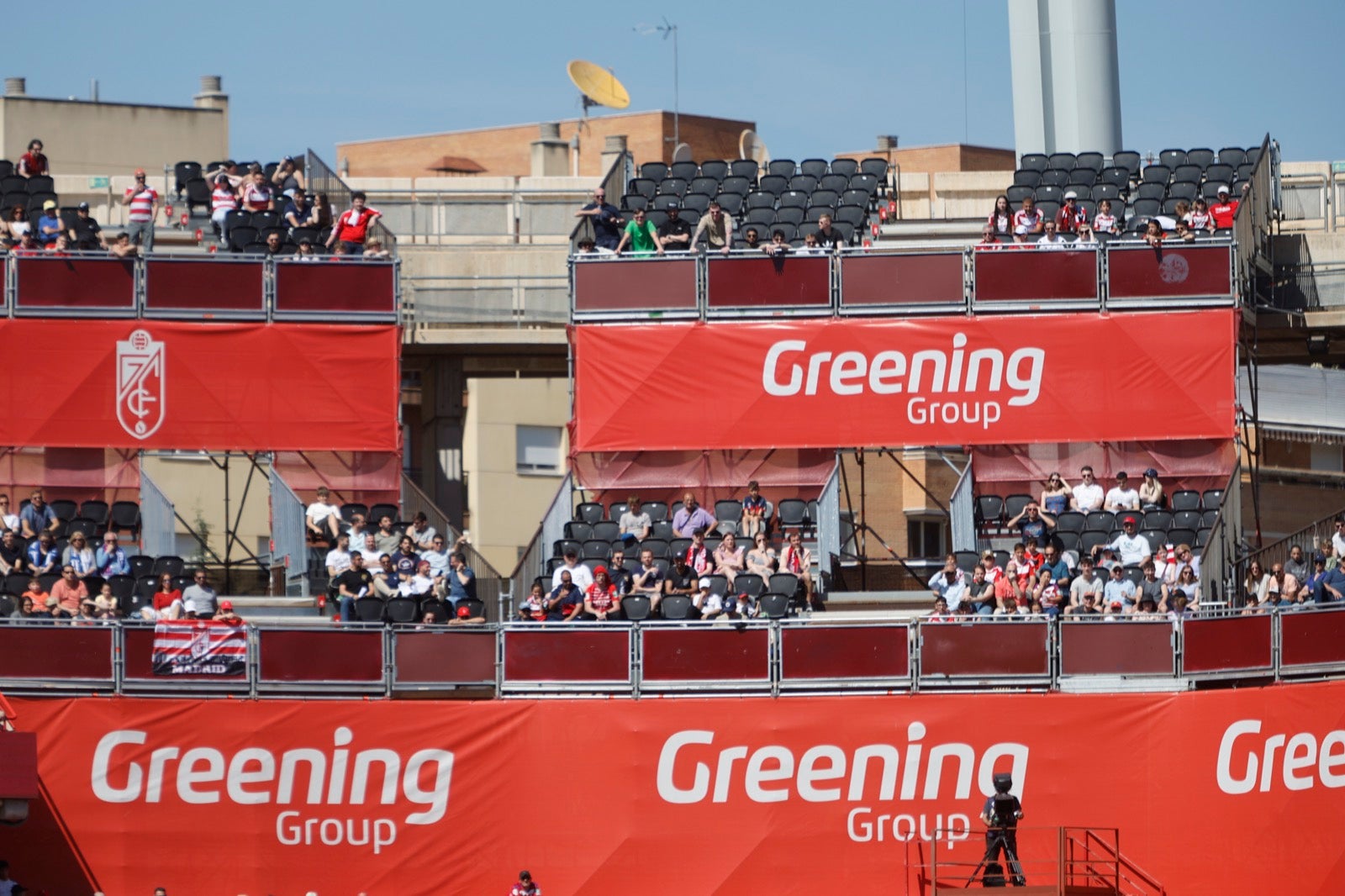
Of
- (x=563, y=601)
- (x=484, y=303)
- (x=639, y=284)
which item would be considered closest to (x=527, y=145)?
(x=484, y=303)

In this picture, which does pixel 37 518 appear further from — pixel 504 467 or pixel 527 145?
pixel 527 145

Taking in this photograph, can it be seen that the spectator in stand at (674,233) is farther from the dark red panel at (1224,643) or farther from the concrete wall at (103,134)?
the concrete wall at (103,134)

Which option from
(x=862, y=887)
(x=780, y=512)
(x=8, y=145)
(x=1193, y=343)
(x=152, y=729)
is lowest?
(x=862, y=887)

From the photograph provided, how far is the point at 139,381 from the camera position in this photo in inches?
1294

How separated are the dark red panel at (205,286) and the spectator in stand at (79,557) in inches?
168

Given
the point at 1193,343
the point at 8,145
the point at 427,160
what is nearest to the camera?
the point at 1193,343

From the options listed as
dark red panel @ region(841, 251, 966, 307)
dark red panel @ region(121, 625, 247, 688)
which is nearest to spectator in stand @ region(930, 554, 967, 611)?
dark red panel @ region(841, 251, 966, 307)

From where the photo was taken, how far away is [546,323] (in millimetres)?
37375

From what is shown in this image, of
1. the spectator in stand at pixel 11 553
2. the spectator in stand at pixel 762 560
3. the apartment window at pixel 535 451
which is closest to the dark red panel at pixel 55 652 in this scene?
the spectator in stand at pixel 11 553

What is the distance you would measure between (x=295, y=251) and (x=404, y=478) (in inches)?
139

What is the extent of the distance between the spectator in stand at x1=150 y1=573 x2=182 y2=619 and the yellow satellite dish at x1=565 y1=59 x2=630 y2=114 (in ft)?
97.0

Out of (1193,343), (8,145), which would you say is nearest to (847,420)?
(1193,343)

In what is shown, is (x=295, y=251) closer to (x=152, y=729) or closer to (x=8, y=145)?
(x=152, y=729)

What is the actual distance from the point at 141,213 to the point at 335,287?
3.99 meters
